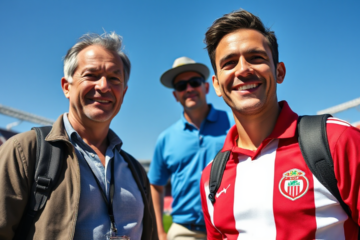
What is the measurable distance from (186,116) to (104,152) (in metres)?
2.04

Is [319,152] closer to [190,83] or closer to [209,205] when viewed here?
[209,205]

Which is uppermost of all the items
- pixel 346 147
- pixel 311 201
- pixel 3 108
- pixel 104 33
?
pixel 3 108

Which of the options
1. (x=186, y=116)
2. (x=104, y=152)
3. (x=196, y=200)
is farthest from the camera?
(x=186, y=116)

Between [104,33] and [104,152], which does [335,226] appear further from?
[104,33]

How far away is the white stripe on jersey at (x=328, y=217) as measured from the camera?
1674 mm

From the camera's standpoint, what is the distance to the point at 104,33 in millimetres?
2994

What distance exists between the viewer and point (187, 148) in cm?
416

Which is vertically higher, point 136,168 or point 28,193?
point 136,168

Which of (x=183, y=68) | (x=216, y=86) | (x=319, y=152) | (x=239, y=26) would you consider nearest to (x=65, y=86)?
(x=216, y=86)

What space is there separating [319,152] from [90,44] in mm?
2160

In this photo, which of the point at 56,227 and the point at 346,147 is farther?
the point at 56,227

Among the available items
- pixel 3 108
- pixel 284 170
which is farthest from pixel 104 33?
pixel 3 108

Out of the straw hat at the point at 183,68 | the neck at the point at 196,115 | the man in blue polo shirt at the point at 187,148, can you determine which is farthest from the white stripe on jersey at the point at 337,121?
the straw hat at the point at 183,68

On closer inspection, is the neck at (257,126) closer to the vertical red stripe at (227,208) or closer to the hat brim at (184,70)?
the vertical red stripe at (227,208)
